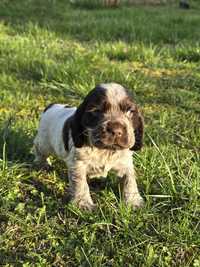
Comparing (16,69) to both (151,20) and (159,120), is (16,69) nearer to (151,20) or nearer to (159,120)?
(159,120)

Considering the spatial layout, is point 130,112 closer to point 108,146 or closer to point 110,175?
point 108,146

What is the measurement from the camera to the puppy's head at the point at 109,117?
3117 millimetres

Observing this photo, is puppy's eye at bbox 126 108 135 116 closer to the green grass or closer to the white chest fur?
the white chest fur

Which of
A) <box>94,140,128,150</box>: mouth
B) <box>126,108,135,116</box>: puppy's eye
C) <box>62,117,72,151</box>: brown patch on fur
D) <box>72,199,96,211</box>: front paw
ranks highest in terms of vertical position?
<box>126,108,135,116</box>: puppy's eye

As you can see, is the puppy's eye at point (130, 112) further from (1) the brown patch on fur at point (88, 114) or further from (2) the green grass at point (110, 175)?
(2) the green grass at point (110, 175)

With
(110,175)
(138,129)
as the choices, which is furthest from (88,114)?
(110,175)

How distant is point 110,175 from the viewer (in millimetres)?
3984

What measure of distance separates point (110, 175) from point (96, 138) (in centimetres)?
87

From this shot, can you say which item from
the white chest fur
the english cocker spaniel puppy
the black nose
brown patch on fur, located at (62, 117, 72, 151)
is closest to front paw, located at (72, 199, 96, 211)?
the english cocker spaniel puppy

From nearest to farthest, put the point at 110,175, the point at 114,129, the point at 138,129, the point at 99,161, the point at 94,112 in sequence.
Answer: the point at 114,129, the point at 94,112, the point at 138,129, the point at 99,161, the point at 110,175

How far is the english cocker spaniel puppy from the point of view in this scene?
3.16 meters

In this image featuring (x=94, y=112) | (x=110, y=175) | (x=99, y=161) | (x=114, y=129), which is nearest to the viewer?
(x=114, y=129)

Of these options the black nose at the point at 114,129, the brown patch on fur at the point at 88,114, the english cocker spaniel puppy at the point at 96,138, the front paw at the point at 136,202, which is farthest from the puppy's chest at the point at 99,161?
the black nose at the point at 114,129

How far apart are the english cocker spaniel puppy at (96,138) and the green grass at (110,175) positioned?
163 millimetres
